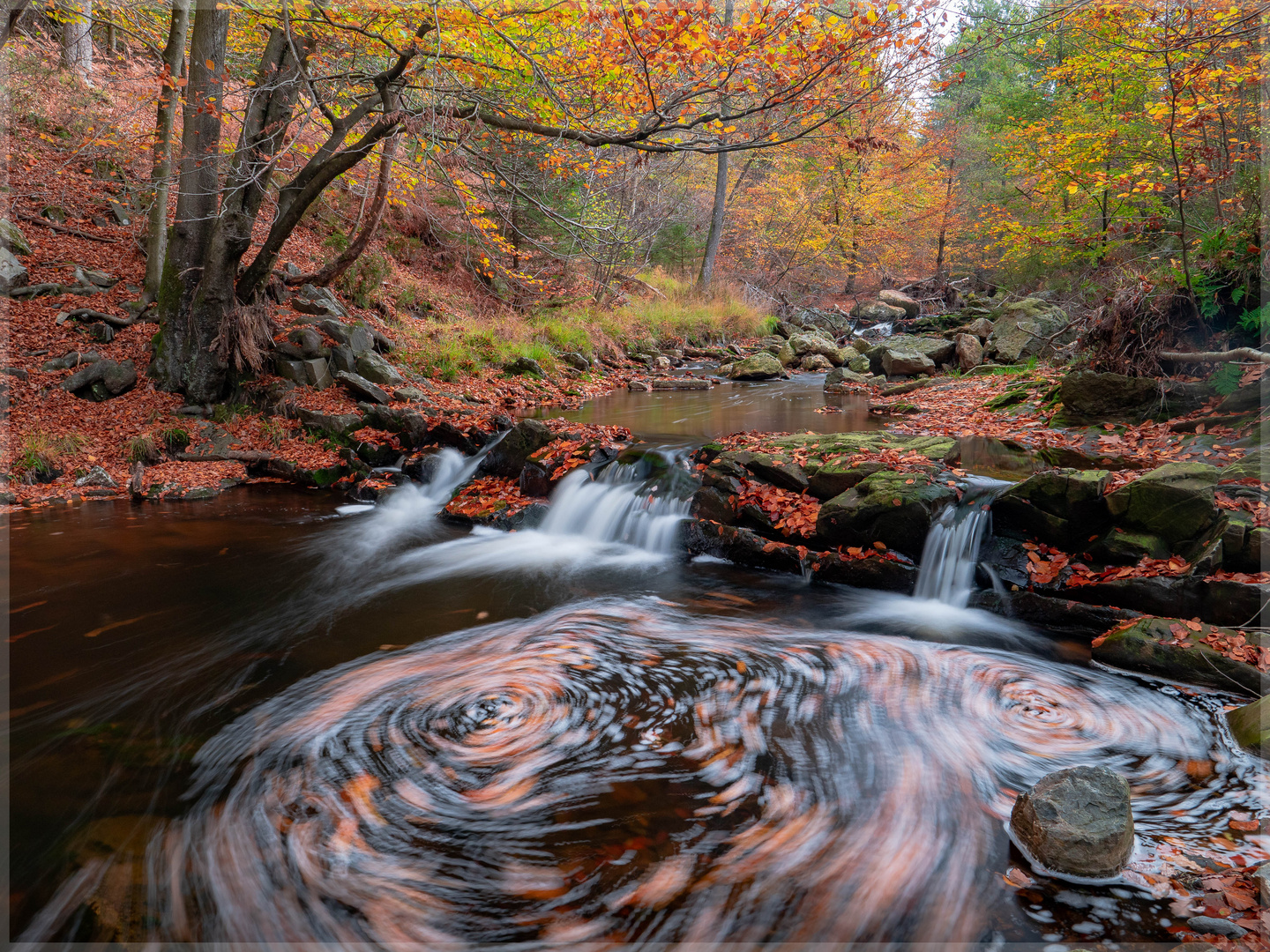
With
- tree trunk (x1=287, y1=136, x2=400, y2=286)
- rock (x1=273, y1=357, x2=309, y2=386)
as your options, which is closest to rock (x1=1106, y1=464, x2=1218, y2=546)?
tree trunk (x1=287, y1=136, x2=400, y2=286)

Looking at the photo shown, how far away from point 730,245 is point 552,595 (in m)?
26.0

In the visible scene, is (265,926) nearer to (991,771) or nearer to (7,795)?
(7,795)

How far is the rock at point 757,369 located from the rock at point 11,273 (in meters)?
13.8

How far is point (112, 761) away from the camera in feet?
11.5

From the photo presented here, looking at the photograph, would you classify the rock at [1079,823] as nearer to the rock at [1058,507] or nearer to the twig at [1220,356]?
the rock at [1058,507]

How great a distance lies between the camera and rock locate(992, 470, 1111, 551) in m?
5.26

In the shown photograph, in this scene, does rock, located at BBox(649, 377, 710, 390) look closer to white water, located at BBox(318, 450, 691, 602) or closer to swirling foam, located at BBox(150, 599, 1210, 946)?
white water, located at BBox(318, 450, 691, 602)

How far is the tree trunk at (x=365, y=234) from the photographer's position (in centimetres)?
1064

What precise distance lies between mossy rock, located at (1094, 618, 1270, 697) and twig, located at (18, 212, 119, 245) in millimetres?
15805

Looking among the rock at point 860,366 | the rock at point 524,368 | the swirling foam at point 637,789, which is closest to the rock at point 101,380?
the rock at point 524,368

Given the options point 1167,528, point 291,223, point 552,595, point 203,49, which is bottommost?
point 552,595

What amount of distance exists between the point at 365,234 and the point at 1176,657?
39.6 feet

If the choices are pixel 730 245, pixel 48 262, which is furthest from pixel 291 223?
pixel 730 245

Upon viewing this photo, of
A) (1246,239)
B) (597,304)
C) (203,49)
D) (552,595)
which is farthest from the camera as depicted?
(597,304)
